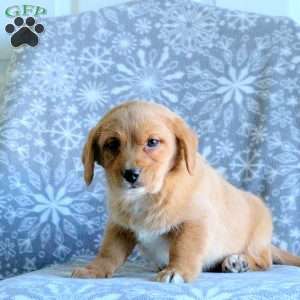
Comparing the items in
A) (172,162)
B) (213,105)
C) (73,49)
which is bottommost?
(172,162)

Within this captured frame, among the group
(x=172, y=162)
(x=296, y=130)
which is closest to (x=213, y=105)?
(x=296, y=130)

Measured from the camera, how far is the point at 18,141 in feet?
7.04

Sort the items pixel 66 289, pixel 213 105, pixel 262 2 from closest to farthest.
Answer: pixel 66 289 < pixel 213 105 < pixel 262 2

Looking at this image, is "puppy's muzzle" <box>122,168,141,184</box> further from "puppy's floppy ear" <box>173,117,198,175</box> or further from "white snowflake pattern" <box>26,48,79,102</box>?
"white snowflake pattern" <box>26,48,79,102</box>

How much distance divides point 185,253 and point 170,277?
0.37 feet

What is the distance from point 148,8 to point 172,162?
35.1 inches

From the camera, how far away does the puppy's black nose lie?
1.49m

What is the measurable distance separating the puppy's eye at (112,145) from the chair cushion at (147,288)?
31cm

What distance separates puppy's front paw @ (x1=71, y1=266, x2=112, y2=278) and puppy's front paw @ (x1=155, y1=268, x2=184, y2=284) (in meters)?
0.16

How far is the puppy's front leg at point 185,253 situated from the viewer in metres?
1.47

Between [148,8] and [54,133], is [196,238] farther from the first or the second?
[148,8]

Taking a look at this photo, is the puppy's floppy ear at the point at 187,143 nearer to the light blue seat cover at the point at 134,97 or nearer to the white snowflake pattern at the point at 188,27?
the light blue seat cover at the point at 134,97

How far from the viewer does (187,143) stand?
1.62 m

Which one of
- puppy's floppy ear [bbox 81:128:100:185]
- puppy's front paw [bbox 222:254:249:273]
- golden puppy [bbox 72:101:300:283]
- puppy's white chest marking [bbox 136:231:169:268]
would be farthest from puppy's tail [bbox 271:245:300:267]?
puppy's floppy ear [bbox 81:128:100:185]
